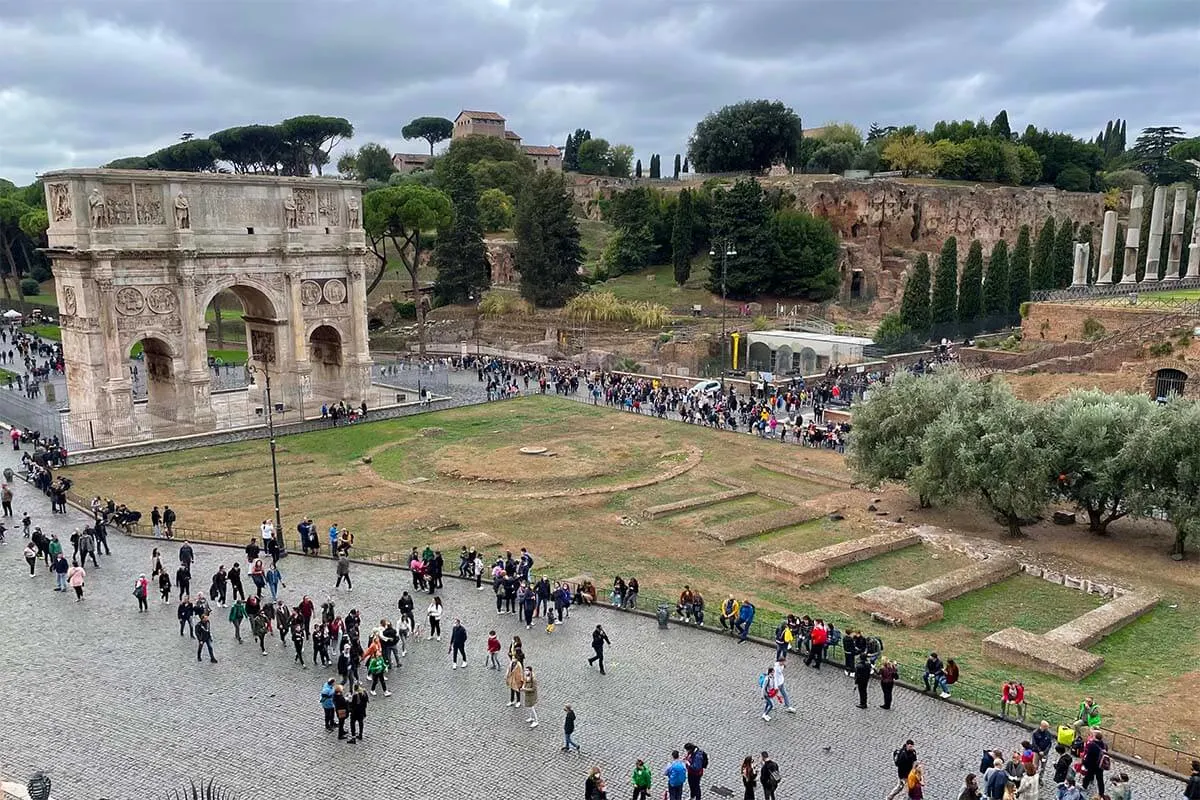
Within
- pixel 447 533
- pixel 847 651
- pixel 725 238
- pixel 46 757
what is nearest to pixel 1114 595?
pixel 847 651

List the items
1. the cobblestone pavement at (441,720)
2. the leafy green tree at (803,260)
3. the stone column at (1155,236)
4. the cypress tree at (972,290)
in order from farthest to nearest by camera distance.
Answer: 1. the leafy green tree at (803,260)
2. the stone column at (1155,236)
3. the cypress tree at (972,290)
4. the cobblestone pavement at (441,720)

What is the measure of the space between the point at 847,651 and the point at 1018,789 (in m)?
3.92

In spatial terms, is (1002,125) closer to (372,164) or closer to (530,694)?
(372,164)

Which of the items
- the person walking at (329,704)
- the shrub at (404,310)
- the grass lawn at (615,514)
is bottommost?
the grass lawn at (615,514)

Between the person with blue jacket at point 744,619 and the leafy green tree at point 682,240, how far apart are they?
Answer: 46.7 meters

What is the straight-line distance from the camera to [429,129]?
12038 centimetres

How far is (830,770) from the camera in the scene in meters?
12.1

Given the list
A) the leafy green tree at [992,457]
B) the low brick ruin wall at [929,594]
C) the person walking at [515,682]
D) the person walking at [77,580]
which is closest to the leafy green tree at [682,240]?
the leafy green tree at [992,457]

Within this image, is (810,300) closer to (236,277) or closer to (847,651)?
(236,277)

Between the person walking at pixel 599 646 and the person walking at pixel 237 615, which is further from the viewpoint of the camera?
the person walking at pixel 237 615

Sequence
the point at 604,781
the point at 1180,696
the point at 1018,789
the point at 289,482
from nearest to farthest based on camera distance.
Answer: the point at 1018,789
the point at 604,781
the point at 1180,696
the point at 289,482

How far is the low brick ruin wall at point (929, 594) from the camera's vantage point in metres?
17.2

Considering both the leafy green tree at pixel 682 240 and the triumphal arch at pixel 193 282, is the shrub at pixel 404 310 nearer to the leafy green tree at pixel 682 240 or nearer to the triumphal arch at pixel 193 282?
the leafy green tree at pixel 682 240

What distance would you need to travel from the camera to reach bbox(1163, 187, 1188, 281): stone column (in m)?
53.1
